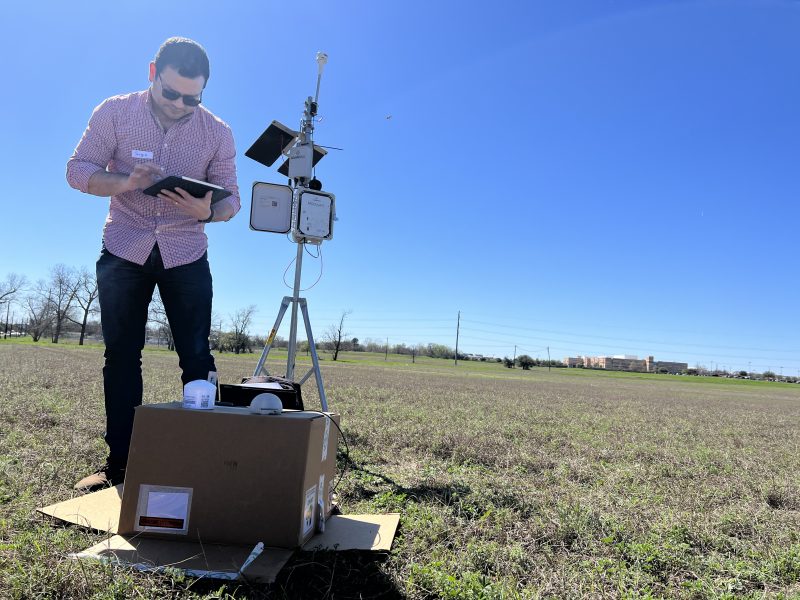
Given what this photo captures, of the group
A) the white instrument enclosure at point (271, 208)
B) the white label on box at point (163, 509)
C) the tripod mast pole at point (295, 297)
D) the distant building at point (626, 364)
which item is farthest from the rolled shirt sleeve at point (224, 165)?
the distant building at point (626, 364)

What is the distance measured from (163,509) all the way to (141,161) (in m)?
1.72

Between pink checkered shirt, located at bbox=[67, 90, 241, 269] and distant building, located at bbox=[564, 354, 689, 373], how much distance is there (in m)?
122

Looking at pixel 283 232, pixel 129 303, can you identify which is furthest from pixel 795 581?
pixel 283 232

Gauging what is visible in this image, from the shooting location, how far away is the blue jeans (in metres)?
2.42

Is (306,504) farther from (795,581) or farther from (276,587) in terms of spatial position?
(795,581)

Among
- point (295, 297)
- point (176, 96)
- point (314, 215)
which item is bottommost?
point (295, 297)

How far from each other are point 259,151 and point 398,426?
300cm

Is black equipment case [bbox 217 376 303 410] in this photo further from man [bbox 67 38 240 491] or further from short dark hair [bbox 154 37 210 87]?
short dark hair [bbox 154 37 210 87]

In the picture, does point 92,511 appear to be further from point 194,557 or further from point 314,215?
point 314,215

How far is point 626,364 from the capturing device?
398ft

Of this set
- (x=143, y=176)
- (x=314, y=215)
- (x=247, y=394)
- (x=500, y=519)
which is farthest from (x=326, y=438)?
(x=314, y=215)

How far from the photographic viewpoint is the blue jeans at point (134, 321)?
2.42m

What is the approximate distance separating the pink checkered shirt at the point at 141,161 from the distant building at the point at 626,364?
121507 millimetres

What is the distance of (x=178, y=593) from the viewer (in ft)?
4.58
